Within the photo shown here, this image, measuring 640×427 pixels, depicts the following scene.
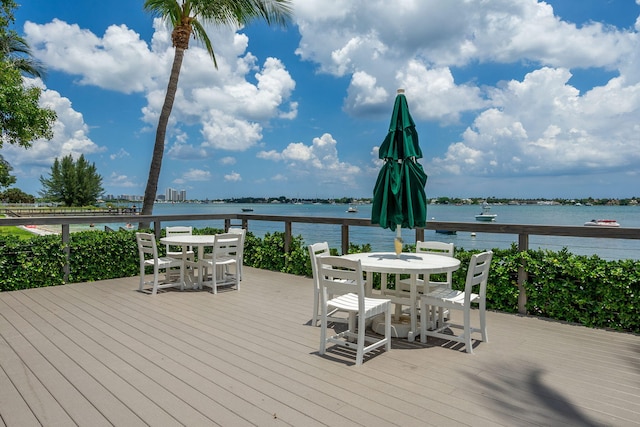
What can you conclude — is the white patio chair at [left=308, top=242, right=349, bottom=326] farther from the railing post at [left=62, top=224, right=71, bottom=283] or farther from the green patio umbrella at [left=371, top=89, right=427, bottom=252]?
the railing post at [left=62, top=224, right=71, bottom=283]

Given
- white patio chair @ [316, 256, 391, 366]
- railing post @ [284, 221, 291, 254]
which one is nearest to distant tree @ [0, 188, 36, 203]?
railing post @ [284, 221, 291, 254]

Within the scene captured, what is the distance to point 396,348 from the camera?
3424mm

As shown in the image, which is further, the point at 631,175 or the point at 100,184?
the point at 100,184

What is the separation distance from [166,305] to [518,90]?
10276mm

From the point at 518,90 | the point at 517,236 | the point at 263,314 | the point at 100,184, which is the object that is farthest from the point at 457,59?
the point at 100,184

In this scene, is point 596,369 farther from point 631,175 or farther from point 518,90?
point 631,175

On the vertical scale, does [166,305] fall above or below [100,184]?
→ below

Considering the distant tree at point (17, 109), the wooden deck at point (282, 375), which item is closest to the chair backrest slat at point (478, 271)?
the wooden deck at point (282, 375)

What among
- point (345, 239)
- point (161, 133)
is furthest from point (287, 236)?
point (161, 133)

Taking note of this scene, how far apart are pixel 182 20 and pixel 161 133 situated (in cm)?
275

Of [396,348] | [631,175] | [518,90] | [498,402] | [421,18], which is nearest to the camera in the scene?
[498,402]

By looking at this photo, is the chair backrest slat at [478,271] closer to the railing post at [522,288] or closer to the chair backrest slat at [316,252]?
the railing post at [522,288]

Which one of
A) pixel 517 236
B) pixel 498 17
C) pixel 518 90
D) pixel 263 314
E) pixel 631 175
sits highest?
pixel 498 17

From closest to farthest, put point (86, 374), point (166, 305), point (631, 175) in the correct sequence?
point (86, 374) < point (166, 305) < point (631, 175)
